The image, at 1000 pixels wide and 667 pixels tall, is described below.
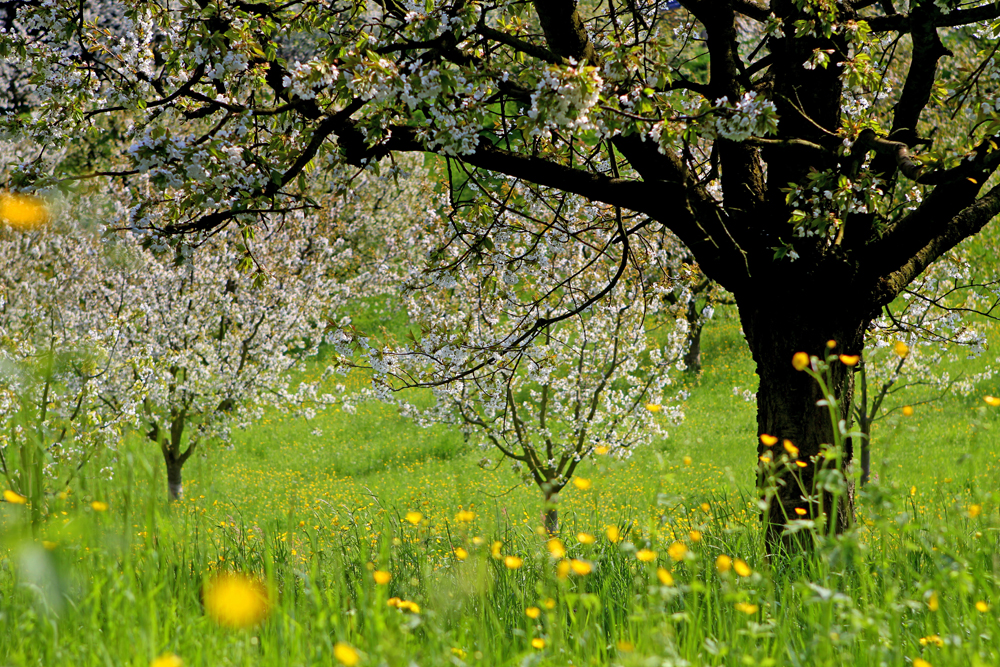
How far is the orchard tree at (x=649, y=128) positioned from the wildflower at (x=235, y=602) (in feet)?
7.02

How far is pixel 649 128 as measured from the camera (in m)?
3.96

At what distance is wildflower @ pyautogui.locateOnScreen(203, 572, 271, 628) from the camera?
2506mm

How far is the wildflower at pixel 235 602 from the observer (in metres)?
2.51

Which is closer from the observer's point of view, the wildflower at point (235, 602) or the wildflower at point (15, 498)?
the wildflower at point (15, 498)

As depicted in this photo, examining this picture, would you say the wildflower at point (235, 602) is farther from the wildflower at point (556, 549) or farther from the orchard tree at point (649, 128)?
the orchard tree at point (649, 128)

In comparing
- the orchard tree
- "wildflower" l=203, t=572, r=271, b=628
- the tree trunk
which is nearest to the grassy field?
"wildflower" l=203, t=572, r=271, b=628

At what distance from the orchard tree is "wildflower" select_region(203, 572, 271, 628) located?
2.14 metres

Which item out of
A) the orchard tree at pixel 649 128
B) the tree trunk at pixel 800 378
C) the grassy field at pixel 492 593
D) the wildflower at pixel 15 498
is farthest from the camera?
the tree trunk at pixel 800 378

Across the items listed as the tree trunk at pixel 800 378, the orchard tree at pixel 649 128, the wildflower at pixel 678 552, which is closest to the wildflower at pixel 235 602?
the wildflower at pixel 678 552

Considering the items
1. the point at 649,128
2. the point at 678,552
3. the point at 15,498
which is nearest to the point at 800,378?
the point at 649,128

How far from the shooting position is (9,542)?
2.38 metres

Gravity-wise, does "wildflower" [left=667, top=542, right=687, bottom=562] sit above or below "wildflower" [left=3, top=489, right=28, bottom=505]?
below

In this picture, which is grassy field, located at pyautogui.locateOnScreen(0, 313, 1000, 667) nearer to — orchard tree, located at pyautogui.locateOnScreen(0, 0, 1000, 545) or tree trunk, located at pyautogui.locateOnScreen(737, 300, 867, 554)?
tree trunk, located at pyautogui.locateOnScreen(737, 300, 867, 554)

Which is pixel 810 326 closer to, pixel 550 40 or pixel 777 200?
pixel 777 200
